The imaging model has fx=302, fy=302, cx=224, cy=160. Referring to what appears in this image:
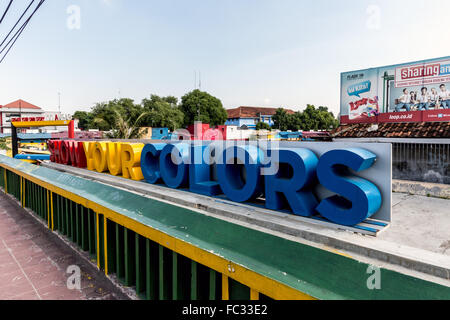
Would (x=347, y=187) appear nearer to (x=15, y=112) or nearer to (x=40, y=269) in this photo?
(x=40, y=269)

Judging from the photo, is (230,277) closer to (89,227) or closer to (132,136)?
(89,227)

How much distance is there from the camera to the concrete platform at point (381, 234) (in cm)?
265

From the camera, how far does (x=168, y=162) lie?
6.45 metres

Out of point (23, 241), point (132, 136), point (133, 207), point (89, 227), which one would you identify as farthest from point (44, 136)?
point (133, 207)

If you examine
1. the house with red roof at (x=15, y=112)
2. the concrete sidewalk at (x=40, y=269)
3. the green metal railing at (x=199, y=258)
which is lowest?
the concrete sidewalk at (x=40, y=269)

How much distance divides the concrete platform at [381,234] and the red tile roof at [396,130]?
4100 mm

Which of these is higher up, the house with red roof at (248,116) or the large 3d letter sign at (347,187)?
the house with red roof at (248,116)

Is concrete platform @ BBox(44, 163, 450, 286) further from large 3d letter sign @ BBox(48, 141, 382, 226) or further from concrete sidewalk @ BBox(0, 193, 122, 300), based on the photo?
concrete sidewalk @ BBox(0, 193, 122, 300)

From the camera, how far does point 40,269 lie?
5504mm

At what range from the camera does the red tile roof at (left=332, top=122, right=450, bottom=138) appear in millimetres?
10672

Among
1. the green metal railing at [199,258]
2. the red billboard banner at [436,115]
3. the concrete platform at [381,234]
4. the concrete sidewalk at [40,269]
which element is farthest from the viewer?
the red billboard banner at [436,115]

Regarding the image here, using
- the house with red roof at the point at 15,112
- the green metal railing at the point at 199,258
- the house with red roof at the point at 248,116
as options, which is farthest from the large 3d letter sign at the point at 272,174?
the house with red roof at the point at 248,116

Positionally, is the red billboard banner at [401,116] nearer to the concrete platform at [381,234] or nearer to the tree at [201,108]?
the concrete platform at [381,234]
